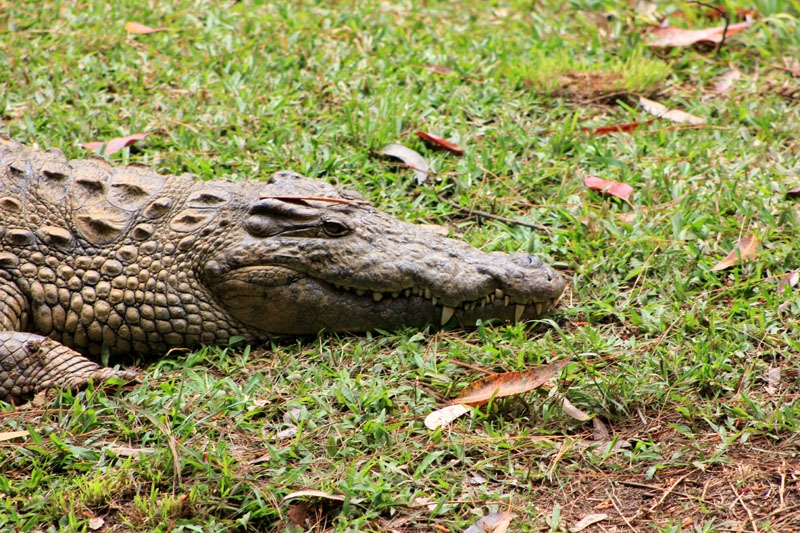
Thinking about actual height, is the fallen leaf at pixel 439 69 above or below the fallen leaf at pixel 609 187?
above

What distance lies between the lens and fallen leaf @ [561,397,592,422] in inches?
135

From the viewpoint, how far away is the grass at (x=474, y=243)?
122 inches

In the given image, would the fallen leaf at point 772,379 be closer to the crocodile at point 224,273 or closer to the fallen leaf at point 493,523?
the crocodile at point 224,273

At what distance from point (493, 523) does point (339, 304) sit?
1363 millimetres

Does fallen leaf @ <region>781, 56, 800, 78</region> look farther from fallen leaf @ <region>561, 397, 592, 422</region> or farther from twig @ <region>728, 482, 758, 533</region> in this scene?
twig @ <region>728, 482, 758, 533</region>

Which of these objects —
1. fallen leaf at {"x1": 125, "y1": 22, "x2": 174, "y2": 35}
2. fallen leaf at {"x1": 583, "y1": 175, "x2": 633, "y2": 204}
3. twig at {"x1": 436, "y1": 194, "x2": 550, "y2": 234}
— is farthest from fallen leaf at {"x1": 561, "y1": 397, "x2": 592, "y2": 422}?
fallen leaf at {"x1": 125, "y1": 22, "x2": 174, "y2": 35}

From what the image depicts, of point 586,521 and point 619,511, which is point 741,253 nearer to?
point 619,511

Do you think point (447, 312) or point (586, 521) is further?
point (447, 312)

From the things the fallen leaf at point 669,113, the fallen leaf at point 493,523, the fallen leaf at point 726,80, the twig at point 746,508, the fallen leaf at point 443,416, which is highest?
the fallen leaf at point 726,80

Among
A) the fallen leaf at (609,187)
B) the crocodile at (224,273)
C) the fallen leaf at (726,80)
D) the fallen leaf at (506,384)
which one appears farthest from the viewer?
the fallen leaf at (726,80)

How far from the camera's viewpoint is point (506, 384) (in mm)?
3531

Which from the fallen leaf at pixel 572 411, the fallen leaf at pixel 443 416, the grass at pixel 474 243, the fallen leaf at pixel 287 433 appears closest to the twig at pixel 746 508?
the grass at pixel 474 243

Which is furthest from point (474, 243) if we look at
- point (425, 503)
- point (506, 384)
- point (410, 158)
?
point (425, 503)

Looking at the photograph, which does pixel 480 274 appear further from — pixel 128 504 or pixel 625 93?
pixel 625 93
